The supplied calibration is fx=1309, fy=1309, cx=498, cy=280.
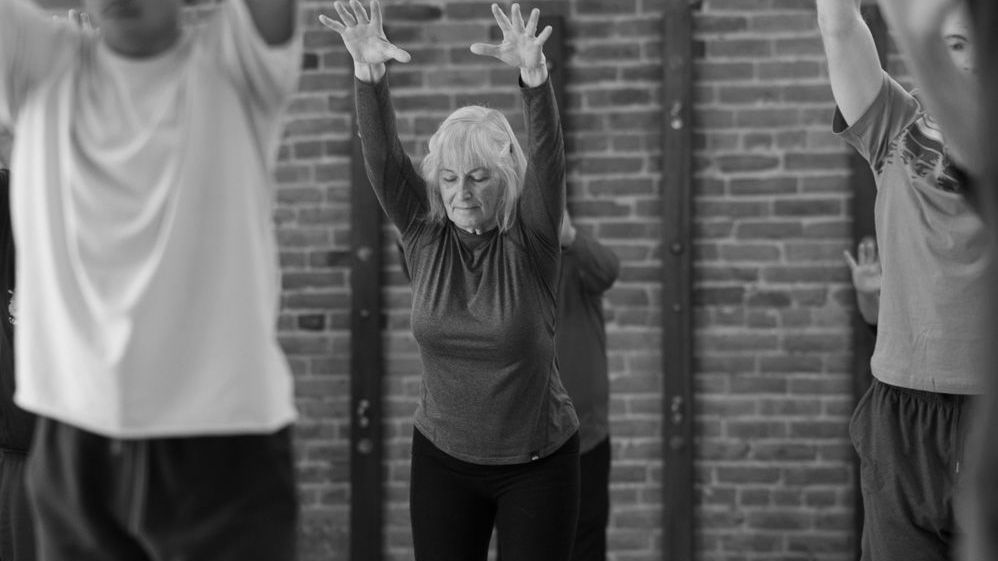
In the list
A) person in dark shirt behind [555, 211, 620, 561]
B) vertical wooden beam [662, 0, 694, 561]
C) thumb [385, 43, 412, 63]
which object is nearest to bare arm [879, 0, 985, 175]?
thumb [385, 43, 412, 63]

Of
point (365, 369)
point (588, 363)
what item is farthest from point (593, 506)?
point (365, 369)

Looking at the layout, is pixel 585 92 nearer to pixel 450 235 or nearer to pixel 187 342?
pixel 450 235

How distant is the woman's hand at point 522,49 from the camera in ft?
8.89

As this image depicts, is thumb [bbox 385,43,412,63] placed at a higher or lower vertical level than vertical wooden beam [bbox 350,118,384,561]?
higher

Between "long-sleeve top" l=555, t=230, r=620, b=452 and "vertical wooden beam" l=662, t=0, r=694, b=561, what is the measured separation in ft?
1.62

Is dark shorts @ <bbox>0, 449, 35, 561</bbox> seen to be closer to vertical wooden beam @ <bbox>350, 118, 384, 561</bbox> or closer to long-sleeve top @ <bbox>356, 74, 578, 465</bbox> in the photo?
long-sleeve top @ <bbox>356, 74, 578, 465</bbox>

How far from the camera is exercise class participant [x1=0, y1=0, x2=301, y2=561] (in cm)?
169

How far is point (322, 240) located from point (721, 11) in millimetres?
1523

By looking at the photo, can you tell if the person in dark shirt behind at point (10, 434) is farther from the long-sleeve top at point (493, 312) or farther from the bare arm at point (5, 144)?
the long-sleeve top at point (493, 312)

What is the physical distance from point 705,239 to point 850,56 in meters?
1.78

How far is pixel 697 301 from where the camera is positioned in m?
4.31

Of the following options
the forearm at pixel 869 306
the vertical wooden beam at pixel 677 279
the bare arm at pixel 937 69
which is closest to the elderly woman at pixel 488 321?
the bare arm at pixel 937 69

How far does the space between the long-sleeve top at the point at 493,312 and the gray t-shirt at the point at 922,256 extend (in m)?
0.66

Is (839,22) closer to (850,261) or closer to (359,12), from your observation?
(359,12)
